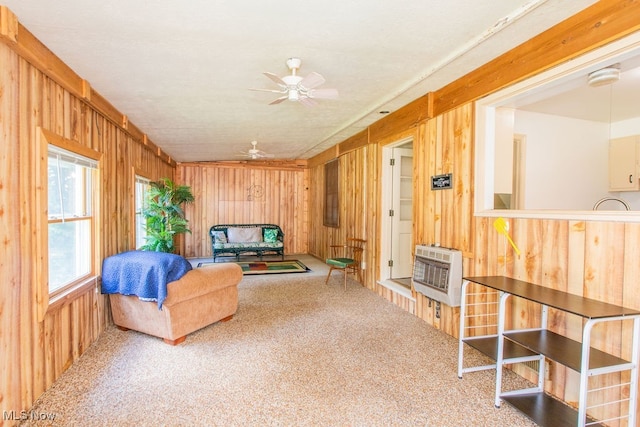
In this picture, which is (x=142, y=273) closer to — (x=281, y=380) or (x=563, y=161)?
(x=281, y=380)

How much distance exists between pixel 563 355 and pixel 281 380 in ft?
5.91

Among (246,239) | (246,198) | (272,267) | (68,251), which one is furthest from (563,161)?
(246,198)

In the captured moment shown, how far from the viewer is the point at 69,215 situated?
2.67 metres

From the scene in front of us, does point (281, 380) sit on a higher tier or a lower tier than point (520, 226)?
lower

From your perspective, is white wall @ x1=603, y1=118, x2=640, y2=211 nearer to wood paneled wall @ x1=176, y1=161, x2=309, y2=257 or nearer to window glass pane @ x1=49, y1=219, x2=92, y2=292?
wood paneled wall @ x1=176, y1=161, x2=309, y2=257

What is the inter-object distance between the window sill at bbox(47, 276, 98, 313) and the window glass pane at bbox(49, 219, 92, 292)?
70 millimetres

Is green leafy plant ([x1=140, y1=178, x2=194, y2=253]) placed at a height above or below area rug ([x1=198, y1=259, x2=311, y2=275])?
above

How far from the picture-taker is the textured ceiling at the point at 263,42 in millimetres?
1805

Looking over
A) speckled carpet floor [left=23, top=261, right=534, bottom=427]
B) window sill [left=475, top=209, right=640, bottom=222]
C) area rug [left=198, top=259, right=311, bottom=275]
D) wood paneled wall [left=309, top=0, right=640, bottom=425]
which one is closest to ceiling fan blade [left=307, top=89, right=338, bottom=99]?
wood paneled wall [left=309, top=0, right=640, bottom=425]

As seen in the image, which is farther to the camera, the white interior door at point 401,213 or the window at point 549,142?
the white interior door at point 401,213

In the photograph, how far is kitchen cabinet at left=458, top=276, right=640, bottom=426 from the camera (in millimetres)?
1588

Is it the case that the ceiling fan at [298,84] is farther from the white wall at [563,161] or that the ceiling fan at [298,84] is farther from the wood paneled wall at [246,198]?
the wood paneled wall at [246,198]

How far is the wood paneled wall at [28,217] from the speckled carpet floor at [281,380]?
211 mm

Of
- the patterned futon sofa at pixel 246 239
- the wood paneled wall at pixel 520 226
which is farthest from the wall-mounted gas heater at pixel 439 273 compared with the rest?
the patterned futon sofa at pixel 246 239
